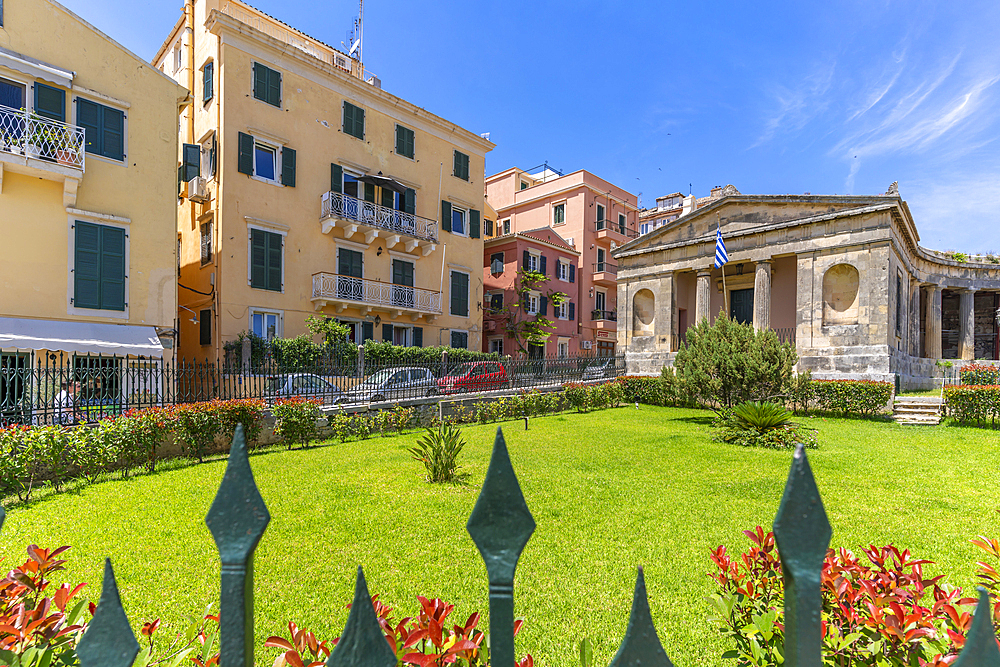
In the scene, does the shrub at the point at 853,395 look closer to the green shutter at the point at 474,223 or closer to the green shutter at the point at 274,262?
the green shutter at the point at 474,223

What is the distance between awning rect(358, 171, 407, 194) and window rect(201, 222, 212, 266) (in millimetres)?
6328

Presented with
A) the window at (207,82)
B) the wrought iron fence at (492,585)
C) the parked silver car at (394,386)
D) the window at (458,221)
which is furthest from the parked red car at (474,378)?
the window at (207,82)

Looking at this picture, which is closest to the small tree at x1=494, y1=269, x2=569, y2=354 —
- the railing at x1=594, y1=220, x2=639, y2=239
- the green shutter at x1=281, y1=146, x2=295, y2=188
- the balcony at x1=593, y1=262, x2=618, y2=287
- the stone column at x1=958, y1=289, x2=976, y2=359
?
the balcony at x1=593, y1=262, x2=618, y2=287

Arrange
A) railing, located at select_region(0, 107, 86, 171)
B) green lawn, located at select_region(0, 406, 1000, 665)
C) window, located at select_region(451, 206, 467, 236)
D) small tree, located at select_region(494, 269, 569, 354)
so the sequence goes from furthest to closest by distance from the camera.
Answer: small tree, located at select_region(494, 269, 569, 354) → window, located at select_region(451, 206, 467, 236) → railing, located at select_region(0, 107, 86, 171) → green lawn, located at select_region(0, 406, 1000, 665)

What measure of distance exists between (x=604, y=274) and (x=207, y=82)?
81.4 ft

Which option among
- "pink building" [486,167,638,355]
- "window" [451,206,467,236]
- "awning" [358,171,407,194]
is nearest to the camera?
"awning" [358,171,407,194]

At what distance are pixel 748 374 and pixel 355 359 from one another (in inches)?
524

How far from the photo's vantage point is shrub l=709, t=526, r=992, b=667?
155 cm

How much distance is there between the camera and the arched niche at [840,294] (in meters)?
17.2

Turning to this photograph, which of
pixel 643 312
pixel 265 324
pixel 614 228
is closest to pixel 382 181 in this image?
pixel 265 324

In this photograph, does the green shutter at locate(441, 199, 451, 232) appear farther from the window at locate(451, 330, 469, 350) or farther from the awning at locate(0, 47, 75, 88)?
the awning at locate(0, 47, 75, 88)

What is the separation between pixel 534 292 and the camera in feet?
92.7

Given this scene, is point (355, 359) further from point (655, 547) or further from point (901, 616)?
point (901, 616)

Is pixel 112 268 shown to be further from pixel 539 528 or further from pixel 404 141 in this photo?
pixel 539 528
